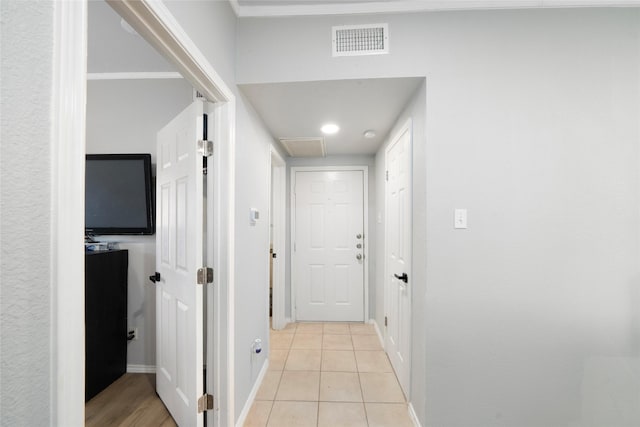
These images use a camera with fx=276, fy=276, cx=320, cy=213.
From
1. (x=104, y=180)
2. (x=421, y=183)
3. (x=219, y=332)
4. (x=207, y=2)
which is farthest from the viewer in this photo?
(x=104, y=180)

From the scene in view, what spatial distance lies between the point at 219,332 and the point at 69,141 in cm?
124

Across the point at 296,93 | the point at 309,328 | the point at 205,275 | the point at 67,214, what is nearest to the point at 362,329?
the point at 309,328

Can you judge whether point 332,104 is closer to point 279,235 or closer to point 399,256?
point 399,256

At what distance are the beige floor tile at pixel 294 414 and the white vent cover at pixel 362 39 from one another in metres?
2.34

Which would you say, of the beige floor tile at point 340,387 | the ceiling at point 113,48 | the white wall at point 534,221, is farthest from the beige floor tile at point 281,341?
the ceiling at point 113,48

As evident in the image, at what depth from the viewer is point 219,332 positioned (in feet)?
5.10

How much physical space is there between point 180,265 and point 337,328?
230cm

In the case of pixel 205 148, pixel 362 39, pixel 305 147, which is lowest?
pixel 205 148

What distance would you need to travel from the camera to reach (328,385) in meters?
2.20

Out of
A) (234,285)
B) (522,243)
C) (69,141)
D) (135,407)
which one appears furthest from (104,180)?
(522,243)

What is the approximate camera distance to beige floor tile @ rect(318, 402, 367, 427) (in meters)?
1.79

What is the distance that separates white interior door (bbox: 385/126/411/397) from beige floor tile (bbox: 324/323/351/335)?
66 cm

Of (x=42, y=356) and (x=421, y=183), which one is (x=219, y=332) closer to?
(x=42, y=356)

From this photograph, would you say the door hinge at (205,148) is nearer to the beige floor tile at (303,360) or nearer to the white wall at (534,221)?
A: the white wall at (534,221)
